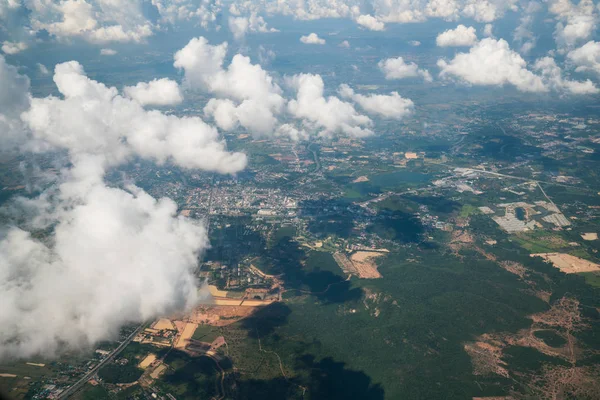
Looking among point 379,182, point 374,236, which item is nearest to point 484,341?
point 374,236

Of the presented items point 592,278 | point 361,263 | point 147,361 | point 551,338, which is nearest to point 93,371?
point 147,361

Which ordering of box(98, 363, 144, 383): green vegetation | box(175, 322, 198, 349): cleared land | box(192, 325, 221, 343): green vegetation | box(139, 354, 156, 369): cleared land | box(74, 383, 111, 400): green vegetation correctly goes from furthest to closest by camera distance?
box(192, 325, 221, 343): green vegetation < box(175, 322, 198, 349): cleared land < box(139, 354, 156, 369): cleared land < box(98, 363, 144, 383): green vegetation < box(74, 383, 111, 400): green vegetation

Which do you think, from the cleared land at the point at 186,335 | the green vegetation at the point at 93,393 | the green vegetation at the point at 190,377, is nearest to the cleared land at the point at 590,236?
the green vegetation at the point at 190,377

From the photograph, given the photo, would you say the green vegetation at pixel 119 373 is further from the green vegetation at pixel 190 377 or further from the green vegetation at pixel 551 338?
the green vegetation at pixel 551 338

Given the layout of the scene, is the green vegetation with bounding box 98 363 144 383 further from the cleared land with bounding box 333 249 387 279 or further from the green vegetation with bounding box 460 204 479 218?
the green vegetation with bounding box 460 204 479 218

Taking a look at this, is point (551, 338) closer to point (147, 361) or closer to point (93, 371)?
point (147, 361)

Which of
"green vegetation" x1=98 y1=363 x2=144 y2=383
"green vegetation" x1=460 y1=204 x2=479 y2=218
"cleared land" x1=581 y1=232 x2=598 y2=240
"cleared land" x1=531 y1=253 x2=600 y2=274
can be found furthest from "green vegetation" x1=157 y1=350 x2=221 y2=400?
"cleared land" x1=581 y1=232 x2=598 y2=240
